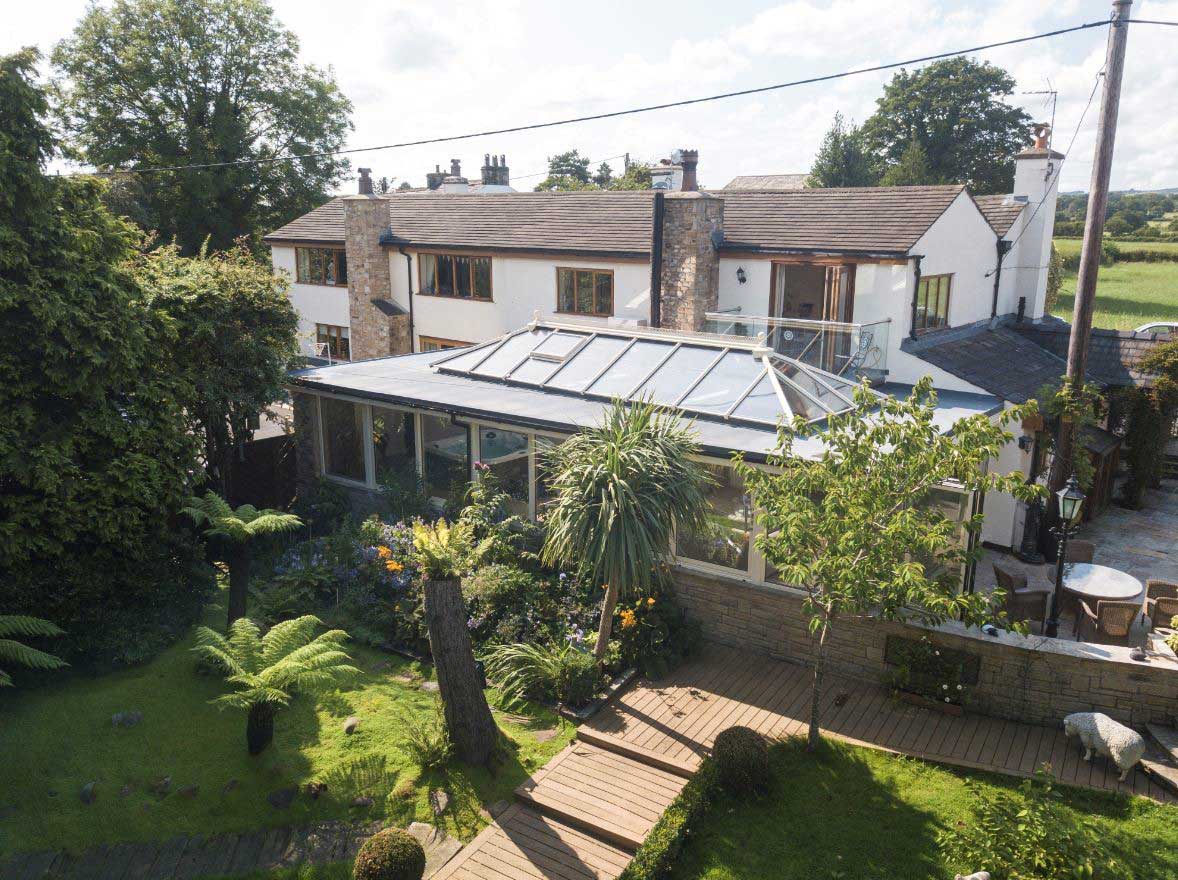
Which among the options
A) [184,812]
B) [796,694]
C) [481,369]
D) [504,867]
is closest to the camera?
[504,867]

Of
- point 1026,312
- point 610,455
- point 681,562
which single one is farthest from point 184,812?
point 1026,312

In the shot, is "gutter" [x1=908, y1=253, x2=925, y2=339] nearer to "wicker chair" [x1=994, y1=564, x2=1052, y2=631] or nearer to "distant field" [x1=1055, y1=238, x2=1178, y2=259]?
"wicker chair" [x1=994, y1=564, x2=1052, y2=631]

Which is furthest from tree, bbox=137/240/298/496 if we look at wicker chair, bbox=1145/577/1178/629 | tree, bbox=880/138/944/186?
tree, bbox=880/138/944/186

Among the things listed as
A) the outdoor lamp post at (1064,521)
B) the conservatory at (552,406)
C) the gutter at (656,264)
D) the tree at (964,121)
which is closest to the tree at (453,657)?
the conservatory at (552,406)

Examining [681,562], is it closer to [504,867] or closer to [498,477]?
[498,477]

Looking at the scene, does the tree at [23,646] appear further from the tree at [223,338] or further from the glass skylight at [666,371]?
the glass skylight at [666,371]
